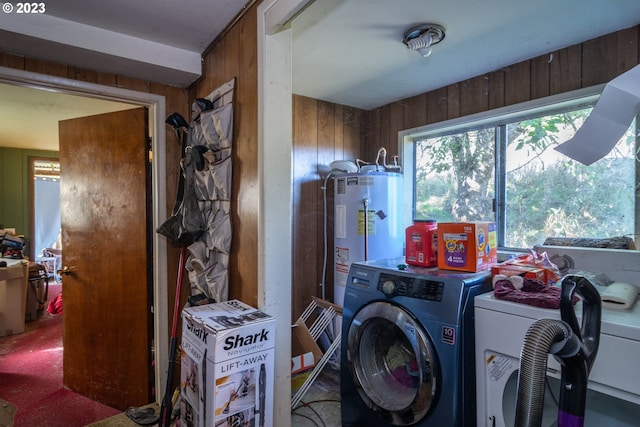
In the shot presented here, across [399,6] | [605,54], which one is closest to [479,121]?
[605,54]

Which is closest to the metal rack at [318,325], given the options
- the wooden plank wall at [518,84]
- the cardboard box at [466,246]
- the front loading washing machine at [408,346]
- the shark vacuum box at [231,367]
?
the front loading washing machine at [408,346]

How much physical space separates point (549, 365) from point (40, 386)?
3352 mm

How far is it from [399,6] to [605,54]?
4.13ft

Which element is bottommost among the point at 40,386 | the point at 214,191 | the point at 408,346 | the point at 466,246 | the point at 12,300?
the point at 40,386

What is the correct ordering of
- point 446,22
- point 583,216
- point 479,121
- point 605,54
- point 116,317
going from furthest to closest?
point 479,121 → point 116,317 → point 583,216 → point 605,54 → point 446,22

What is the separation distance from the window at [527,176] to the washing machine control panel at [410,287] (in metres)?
1.26

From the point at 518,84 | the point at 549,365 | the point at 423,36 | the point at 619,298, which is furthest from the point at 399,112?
the point at 549,365

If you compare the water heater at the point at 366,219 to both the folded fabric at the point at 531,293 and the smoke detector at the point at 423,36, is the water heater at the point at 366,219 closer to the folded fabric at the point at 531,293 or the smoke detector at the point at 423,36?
the smoke detector at the point at 423,36

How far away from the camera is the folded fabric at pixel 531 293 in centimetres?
123

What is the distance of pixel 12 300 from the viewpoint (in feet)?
11.9

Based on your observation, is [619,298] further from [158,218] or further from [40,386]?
[40,386]

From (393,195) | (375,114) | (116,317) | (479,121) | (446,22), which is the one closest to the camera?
(446,22)

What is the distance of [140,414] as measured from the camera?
2.11 metres

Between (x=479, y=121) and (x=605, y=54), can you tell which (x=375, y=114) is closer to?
(x=479, y=121)
